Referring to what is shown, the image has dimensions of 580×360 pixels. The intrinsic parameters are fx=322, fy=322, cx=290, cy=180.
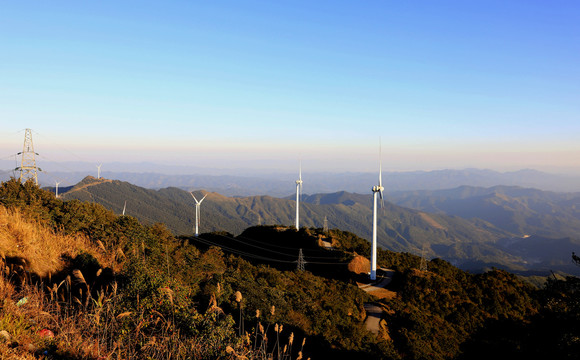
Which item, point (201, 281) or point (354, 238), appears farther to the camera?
point (354, 238)

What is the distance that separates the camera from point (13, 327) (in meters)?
6.21

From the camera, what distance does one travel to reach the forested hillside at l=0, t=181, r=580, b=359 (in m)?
6.92

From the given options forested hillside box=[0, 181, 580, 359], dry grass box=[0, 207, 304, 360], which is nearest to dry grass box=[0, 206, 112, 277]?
forested hillside box=[0, 181, 580, 359]

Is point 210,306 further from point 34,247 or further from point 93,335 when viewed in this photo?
point 34,247

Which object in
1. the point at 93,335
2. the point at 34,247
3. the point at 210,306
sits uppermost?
the point at 34,247

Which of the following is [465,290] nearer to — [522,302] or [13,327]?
[522,302]

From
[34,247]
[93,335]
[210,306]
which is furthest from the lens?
[34,247]

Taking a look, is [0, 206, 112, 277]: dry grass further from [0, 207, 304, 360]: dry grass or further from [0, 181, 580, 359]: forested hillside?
[0, 207, 304, 360]: dry grass

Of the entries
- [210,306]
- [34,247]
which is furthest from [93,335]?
[34,247]

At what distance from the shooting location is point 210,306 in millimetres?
8758

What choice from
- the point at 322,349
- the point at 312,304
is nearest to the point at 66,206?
the point at 312,304

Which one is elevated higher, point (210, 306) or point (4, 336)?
point (4, 336)

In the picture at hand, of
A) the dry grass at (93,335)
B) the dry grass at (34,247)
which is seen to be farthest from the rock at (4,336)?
the dry grass at (34,247)

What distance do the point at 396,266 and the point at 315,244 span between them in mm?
19462
